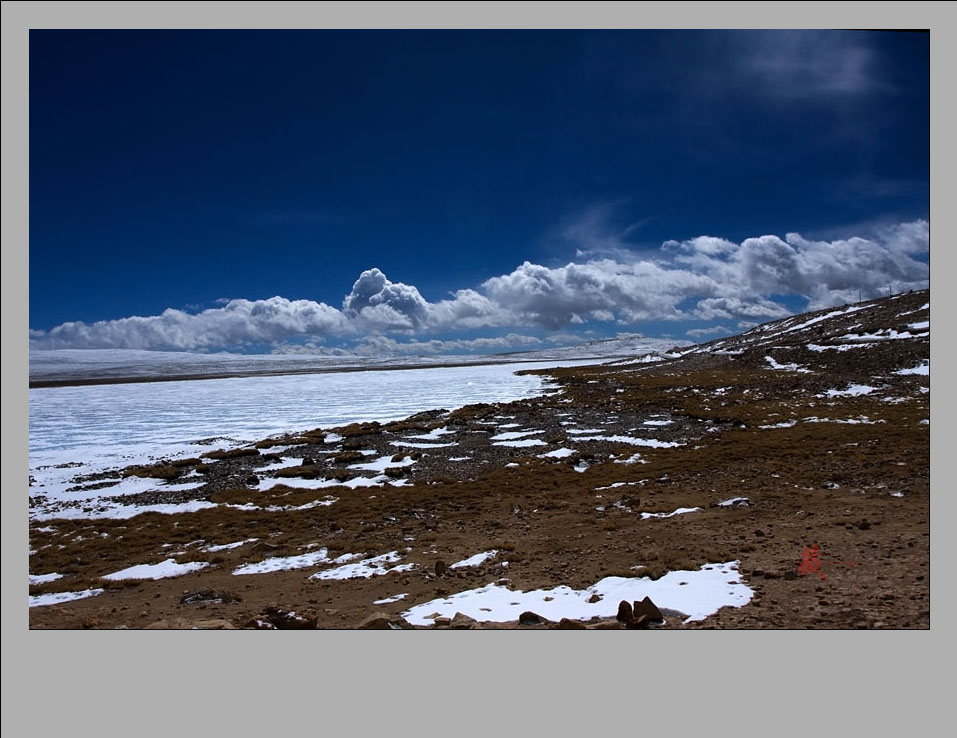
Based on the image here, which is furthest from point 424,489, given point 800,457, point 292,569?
point 800,457

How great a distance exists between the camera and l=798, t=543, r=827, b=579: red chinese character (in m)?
6.47

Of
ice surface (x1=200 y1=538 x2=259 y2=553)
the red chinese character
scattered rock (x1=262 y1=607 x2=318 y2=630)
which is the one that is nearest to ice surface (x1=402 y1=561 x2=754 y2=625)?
the red chinese character

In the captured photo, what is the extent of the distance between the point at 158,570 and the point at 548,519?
8592mm

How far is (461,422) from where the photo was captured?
29.9 metres

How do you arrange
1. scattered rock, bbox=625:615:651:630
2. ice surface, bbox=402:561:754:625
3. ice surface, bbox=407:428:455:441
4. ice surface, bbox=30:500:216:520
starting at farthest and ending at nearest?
1. ice surface, bbox=407:428:455:441
2. ice surface, bbox=30:500:216:520
3. ice surface, bbox=402:561:754:625
4. scattered rock, bbox=625:615:651:630

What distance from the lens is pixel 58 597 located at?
851 centimetres

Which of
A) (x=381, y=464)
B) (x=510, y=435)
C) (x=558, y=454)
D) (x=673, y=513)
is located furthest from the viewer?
(x=510, y=435)

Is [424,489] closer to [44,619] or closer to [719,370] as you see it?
[44,619]

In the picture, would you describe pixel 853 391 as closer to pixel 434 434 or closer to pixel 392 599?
pixel 434 434

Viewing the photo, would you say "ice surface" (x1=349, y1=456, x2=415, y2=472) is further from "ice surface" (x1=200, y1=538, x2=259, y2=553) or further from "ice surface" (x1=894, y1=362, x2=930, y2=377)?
"ice surface" (x1=894, y1=362, x2=930, y2=377)

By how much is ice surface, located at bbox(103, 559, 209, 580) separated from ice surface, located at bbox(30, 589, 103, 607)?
31.5 inches

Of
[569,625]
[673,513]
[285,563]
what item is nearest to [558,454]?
[673,513]

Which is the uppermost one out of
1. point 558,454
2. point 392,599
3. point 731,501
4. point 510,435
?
point 392,599

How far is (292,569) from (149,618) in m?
2.86
